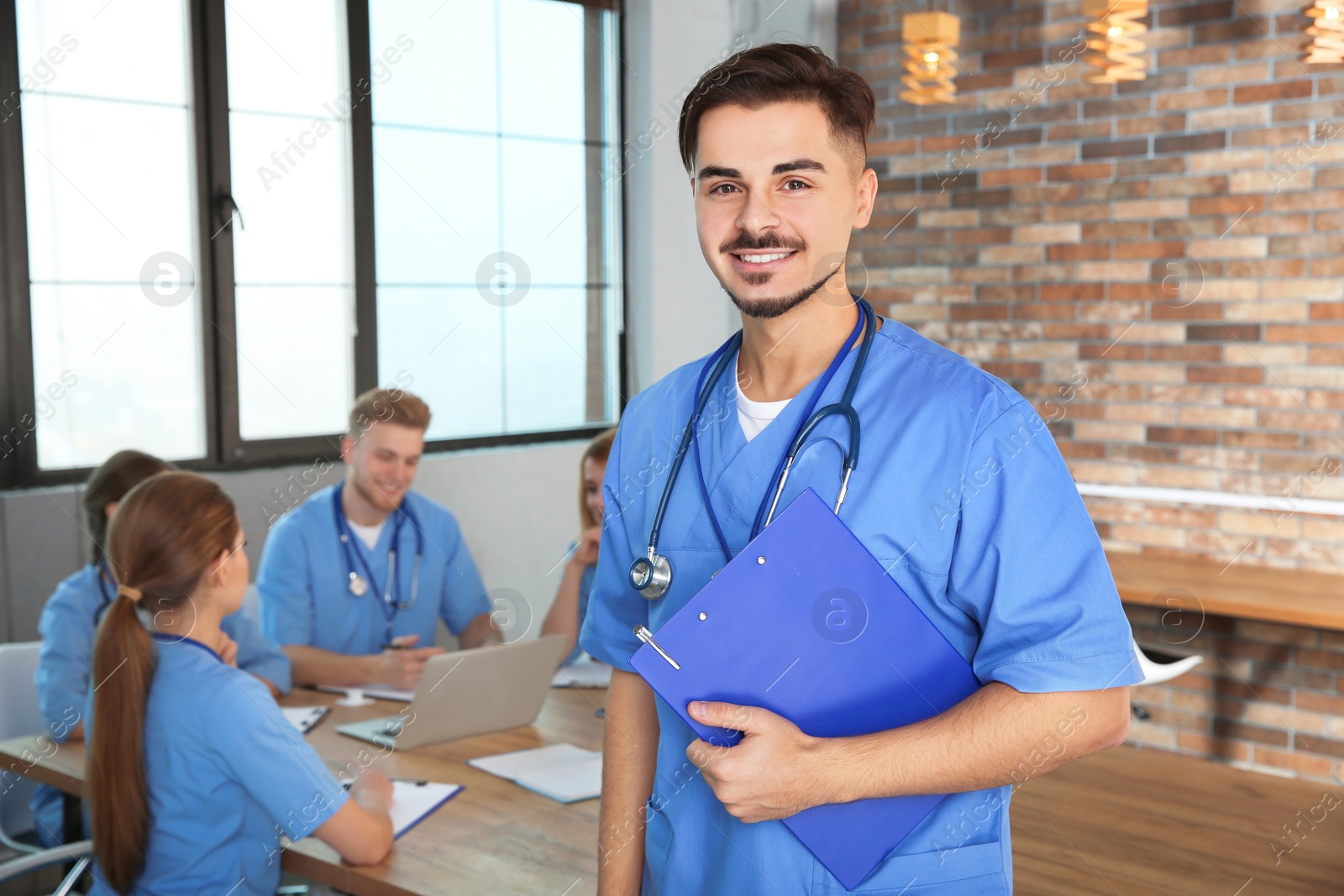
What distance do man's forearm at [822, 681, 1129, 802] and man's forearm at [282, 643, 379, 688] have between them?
1759mm

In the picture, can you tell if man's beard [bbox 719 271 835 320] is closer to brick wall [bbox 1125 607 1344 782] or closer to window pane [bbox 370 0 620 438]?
brick wall [bbox 1125 607 1344 782]

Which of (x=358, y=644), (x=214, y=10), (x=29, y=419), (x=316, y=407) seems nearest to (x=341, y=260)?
(x=316, y=407)

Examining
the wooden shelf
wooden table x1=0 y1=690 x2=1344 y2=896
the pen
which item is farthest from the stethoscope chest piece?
the wooden shelf

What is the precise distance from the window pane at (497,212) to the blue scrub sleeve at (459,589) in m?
0.80

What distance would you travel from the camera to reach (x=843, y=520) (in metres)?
1.09

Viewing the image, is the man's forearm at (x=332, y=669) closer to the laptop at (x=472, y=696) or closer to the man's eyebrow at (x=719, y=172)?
the laptop at (x=472, y=696)

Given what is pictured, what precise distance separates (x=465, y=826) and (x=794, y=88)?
1238 millimetres

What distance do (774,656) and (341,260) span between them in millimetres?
2910

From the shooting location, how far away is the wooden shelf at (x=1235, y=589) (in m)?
2.88

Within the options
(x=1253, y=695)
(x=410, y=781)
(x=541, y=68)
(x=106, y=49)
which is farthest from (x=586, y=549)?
(x=1253, y=695)

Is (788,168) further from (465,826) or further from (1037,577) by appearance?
(465,826)

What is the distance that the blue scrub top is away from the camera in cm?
283

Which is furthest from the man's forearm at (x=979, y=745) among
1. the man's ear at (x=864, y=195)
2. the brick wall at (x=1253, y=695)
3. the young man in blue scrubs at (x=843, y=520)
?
the brick wall at (x=1253, y=695)

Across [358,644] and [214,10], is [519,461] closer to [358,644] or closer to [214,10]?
[358,644]
